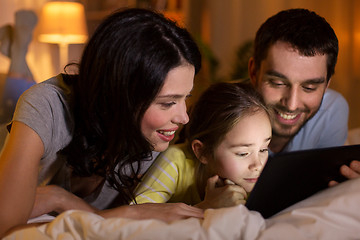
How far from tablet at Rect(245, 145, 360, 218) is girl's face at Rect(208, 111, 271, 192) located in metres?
0.25

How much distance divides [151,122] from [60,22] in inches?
103

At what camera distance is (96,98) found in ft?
4.19

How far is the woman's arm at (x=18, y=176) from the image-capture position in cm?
110

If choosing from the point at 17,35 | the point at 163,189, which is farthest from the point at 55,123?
the point at 17,35

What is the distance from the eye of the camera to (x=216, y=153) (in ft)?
4.76

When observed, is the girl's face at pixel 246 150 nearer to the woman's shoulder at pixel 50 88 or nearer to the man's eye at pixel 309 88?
the man's eye at pixel 309 88

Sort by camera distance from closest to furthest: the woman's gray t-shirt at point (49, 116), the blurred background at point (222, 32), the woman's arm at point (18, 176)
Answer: the woman's arm at point (18, 176)
the woman's gray t-shirt at point (49, 116)
the blurred background at point (222, 32)

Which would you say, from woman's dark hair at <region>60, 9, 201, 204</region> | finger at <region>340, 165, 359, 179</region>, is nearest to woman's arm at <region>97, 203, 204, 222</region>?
woman's dark hair at <region>60, 9, 201, 204</region>

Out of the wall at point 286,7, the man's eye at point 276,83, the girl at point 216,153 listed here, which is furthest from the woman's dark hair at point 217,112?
the wall at point 286,7

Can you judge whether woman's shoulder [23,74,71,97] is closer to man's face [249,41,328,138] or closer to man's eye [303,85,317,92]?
man's face [249,41,328,138]

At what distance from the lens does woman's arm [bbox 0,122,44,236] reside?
110 centimetres

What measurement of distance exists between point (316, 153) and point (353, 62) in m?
2.75

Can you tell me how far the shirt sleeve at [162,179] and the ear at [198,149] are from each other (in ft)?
0.18

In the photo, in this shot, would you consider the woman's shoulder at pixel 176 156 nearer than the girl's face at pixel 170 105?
No
